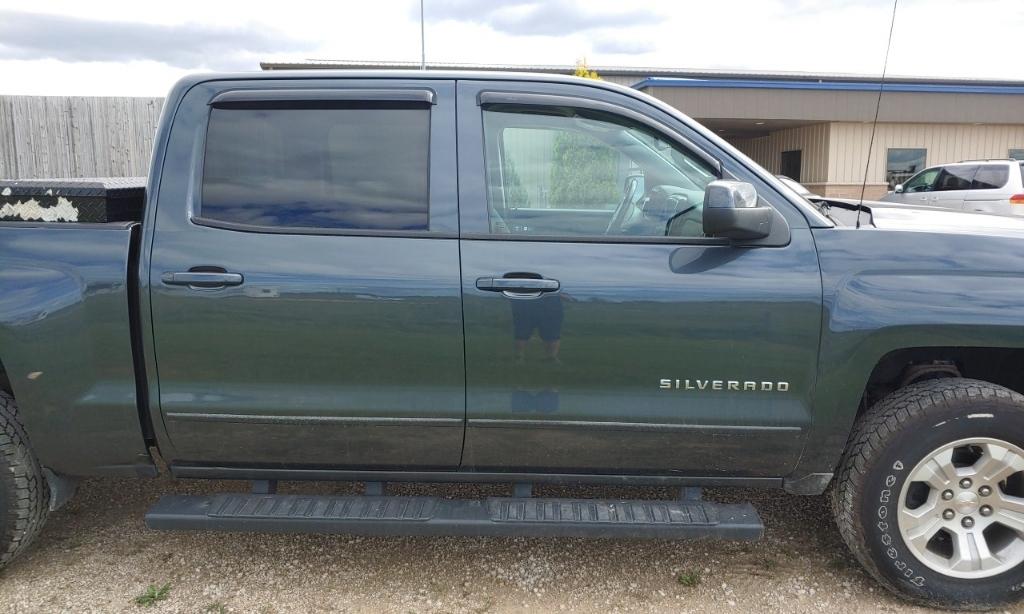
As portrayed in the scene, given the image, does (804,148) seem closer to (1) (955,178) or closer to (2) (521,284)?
(1) (955,178)

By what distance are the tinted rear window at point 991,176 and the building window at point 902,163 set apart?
10.1m

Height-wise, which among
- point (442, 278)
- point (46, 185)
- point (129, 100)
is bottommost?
point (442, 278)

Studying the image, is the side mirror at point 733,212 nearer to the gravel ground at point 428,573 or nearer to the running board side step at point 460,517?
the running board side step at point 460,517

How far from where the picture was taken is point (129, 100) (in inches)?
461

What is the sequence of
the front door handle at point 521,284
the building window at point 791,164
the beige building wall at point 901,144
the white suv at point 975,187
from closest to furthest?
1. the front door handle at point 521,284
2. the white suv at point 975,187
3. the beige building wall at point 901,144
4. the building window at point 791,164

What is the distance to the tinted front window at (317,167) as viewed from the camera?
2.78m

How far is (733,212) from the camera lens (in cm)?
251

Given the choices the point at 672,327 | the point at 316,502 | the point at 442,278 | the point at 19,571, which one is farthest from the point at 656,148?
the point at 19,571

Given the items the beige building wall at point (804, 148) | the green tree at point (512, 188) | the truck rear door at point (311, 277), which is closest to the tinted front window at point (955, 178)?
the beige building wall at point (804, 148)

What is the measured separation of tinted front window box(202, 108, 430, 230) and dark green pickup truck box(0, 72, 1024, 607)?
11 mm

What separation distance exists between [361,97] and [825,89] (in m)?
19.5

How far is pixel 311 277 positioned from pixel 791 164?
23.2m

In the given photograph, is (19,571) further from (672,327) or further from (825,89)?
(825,89)

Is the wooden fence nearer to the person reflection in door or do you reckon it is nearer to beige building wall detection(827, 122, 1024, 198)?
the person reflection in door
